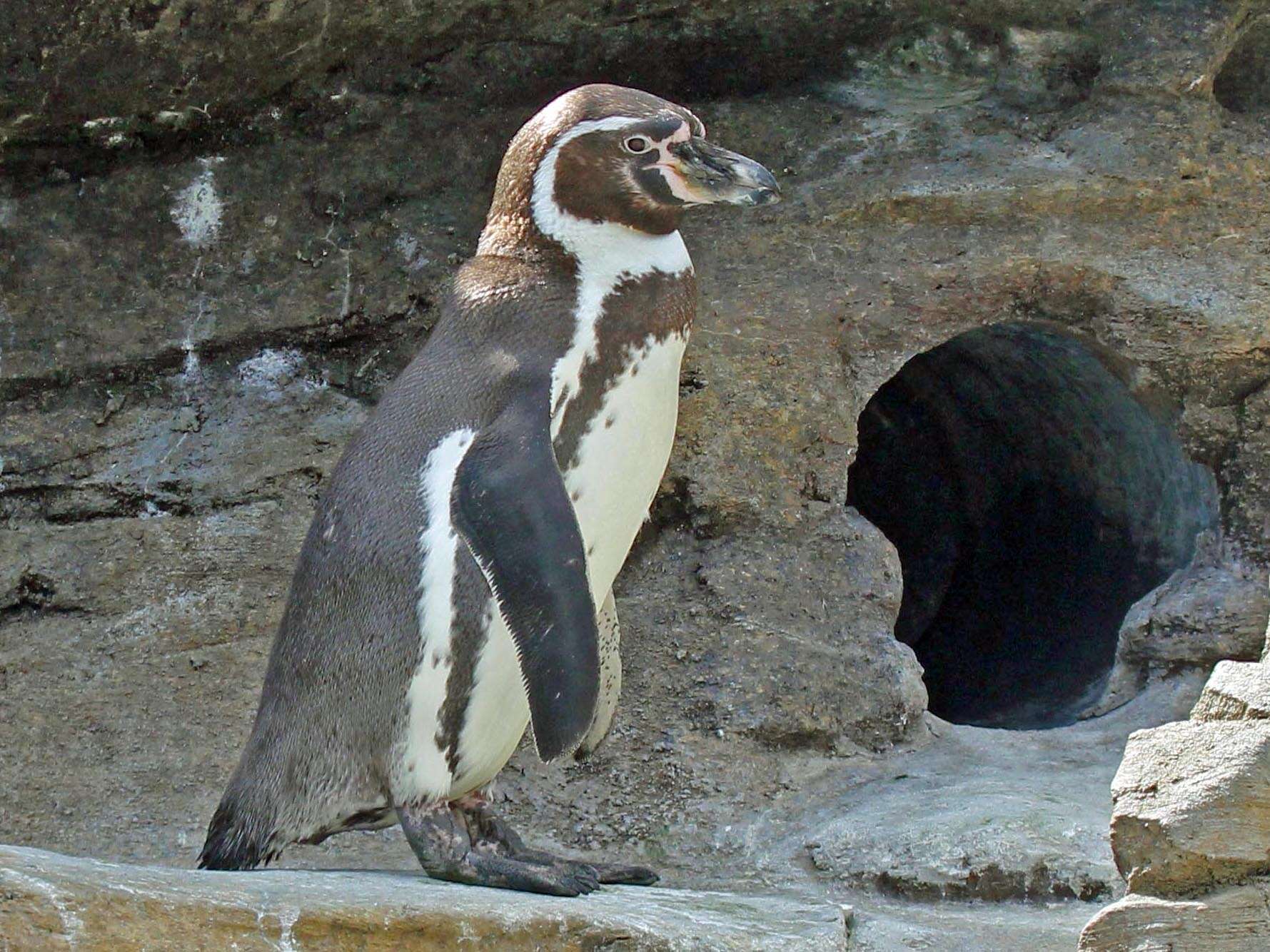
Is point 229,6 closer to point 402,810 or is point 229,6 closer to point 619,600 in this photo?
point 619,600

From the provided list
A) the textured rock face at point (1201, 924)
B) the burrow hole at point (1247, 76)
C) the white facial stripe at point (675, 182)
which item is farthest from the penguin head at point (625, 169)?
the burrow hole at point (1247, 76)

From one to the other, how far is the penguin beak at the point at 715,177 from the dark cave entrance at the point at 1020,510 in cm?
144

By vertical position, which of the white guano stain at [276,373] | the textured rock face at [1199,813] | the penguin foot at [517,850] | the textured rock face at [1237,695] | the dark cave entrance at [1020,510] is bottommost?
the dark cave entrance at [1020,510]

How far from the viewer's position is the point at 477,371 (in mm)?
2945

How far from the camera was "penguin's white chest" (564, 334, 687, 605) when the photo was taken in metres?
2.97

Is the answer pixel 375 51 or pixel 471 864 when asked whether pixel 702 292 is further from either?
pixel 471 864

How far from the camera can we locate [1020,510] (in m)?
5.43

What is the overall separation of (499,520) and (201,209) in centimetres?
173

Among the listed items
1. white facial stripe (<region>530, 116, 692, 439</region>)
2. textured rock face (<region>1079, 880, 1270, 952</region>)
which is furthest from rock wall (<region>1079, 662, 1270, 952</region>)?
white facial stripe (<region>530, 116, 692, 439</region>)

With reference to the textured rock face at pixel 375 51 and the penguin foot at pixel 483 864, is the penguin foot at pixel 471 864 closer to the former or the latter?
the penguin foot at pixel 483 864

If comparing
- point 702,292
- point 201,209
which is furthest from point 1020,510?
point 201,209

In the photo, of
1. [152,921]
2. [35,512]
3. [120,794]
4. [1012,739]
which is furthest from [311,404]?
[152,921]

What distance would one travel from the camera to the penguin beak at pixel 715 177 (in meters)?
3.06

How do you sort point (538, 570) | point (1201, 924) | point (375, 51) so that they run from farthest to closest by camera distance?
point (375, 51)
point (538, 570)
point (1201, 924)
